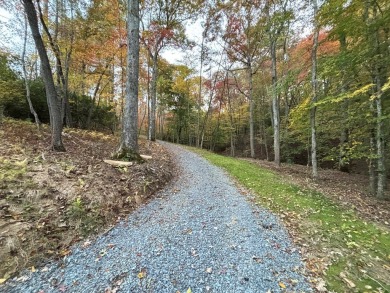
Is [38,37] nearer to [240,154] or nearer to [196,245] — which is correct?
[196,245]

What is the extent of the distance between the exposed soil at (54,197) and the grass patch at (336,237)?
3.54 metres

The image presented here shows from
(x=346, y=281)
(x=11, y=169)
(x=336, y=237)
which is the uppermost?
(x=11, y=169)

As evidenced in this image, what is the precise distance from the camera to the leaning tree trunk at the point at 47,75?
17.4 feet

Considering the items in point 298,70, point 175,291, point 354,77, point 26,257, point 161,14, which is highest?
point 161,14

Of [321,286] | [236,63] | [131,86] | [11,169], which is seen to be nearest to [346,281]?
[321,286]

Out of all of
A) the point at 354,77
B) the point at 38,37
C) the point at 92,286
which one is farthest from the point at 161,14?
the point at 92,286

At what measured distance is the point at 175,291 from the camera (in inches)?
93.8

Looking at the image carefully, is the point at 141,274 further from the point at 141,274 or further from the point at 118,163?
the point at 118,163

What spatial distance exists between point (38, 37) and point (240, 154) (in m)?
23.2

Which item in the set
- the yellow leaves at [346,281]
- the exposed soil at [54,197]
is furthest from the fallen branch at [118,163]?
the yellow leaves at [346,281]

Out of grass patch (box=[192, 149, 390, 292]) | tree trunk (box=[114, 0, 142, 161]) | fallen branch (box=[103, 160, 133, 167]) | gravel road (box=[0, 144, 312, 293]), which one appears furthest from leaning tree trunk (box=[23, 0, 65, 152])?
grass patch (box=[192, 149, 390, 292])

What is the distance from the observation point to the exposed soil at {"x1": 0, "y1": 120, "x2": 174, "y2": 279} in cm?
285

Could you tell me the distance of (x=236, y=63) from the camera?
16594 millimetres

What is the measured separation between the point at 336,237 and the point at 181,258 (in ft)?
9.84
